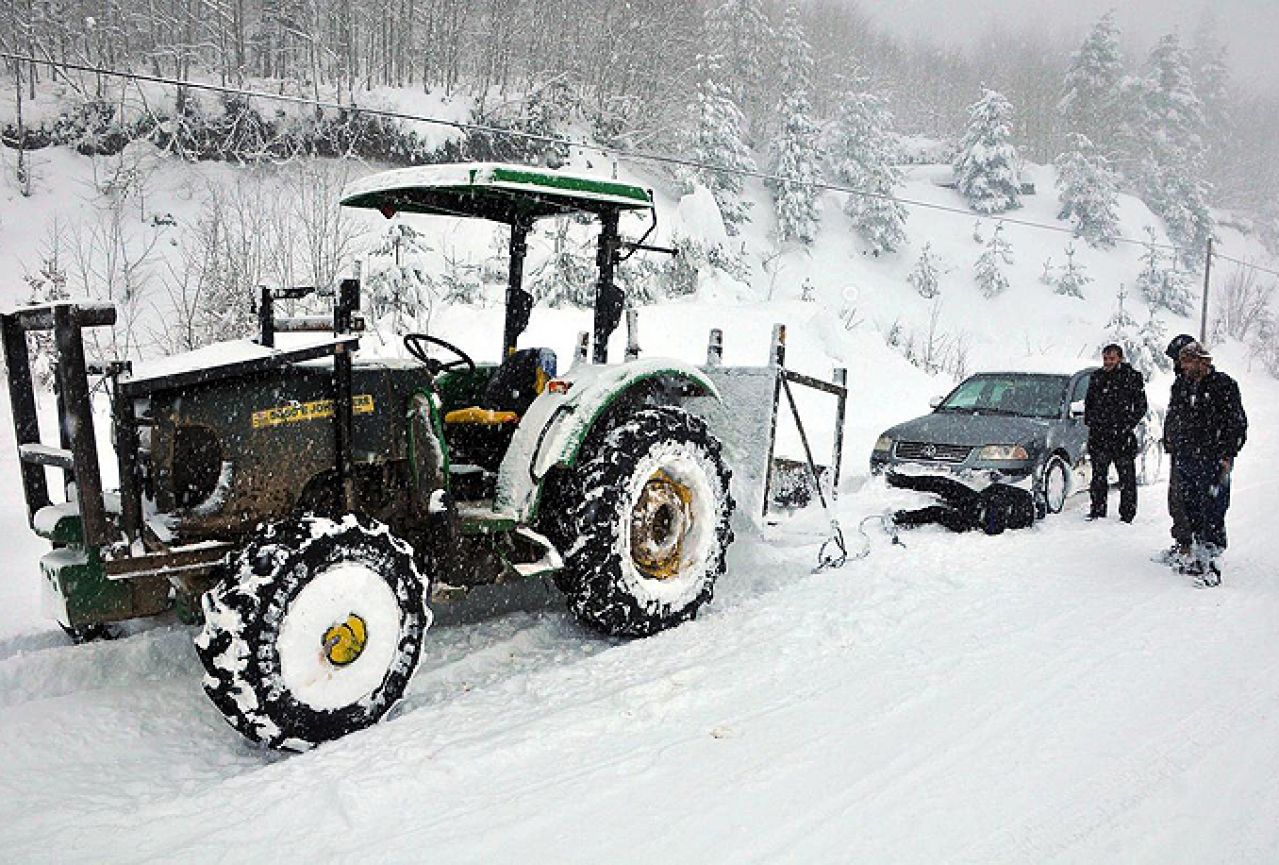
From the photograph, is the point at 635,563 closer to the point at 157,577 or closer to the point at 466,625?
the point at 466,625

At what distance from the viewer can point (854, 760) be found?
10.3 ft

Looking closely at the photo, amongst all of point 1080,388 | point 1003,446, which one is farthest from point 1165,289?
point 1003,446

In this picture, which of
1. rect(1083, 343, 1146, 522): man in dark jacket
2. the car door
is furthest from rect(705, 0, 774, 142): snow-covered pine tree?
rect(1083, 343, 1146, 522): man in dark jacket

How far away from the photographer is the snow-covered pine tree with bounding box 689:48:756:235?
33.0 meters

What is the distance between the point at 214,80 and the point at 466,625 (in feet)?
92.0

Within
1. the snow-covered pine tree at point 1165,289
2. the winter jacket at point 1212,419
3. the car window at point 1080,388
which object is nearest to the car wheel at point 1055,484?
the car window at point 1080,388

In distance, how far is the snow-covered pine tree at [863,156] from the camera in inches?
1538

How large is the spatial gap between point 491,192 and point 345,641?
2.18 meters

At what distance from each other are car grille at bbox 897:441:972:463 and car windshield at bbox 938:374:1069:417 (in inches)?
45.6

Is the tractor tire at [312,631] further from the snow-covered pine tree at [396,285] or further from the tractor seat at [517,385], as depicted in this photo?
the snow-covered pine tree at [396,285]

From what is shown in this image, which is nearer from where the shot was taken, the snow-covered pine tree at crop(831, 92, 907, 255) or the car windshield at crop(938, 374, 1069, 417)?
the car windshield at crop(938, 374, 1069, 417)

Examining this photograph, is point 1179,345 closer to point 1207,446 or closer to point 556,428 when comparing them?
point 1207,446

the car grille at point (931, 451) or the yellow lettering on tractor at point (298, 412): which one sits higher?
the yellow lettering on tractor at point (298, 412)

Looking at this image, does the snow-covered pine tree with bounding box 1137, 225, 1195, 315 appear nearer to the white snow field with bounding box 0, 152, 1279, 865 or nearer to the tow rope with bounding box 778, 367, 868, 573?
the white snow field with bounding box 0, 152, 1279, 865
